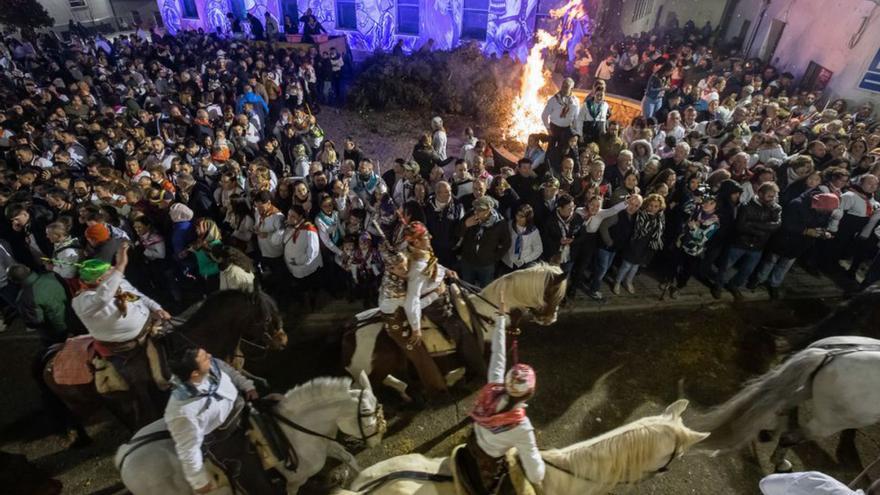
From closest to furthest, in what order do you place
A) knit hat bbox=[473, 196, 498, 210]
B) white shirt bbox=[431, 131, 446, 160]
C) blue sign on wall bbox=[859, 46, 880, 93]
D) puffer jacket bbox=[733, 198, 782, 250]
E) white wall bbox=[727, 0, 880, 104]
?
knit hat bbox=[473, 196, 498, 210], puffer jacket bbox=[733, 198, 782, 250], white shirt bbox=[431, 131, 446, 160], blue sign on wall bbox=[859, 46, 880, 93], white wall bbox=[727, 0, 880, 104]

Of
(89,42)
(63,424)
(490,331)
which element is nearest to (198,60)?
(89,42)

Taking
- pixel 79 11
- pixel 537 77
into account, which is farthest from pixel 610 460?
pixel 79 11

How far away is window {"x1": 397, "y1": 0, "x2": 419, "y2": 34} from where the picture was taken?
20.0 m

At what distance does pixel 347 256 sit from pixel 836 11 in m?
17.8

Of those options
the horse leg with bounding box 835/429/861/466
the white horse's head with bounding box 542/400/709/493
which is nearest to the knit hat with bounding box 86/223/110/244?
the white horse's head with bounding box 542/400/709/493

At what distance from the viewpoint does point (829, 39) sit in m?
14.1

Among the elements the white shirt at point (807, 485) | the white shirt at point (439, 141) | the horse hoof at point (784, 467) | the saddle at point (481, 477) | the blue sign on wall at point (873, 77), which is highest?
the blue sign on wall at point (873, 77)

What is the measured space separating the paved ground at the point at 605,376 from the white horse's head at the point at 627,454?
193 centimetres

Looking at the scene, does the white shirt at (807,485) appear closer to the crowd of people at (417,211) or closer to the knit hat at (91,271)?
the crowd of people at (417,211)

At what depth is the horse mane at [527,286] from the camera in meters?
4.51

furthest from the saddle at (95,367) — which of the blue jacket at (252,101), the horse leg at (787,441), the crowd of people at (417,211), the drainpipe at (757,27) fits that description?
the drainpipe at (757,27)

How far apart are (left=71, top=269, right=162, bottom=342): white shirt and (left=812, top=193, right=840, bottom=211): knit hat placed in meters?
8.73

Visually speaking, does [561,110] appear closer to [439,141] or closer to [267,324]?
[439,141]

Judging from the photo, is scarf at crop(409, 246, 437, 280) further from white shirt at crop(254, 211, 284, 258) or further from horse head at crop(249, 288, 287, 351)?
white shirt at crop(254, 211, 284, 258)
